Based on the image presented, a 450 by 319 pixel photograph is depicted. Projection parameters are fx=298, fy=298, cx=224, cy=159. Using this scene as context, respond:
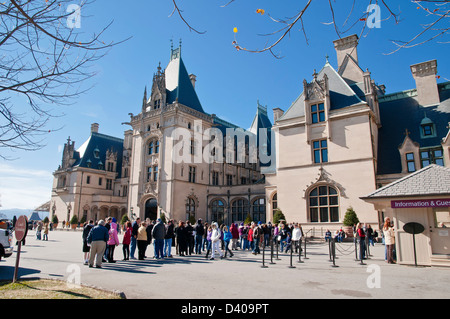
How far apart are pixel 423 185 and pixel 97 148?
50955 mm

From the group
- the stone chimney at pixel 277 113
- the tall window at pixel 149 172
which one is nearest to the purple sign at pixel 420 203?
the stone chimney at pixel 277 113

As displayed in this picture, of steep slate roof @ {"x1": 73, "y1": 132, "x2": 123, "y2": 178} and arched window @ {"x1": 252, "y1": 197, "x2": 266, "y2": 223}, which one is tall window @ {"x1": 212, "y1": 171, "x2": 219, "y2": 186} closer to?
arched window @ {"x1": 252, "y1": 197, "x2": 266, "y2": 223}

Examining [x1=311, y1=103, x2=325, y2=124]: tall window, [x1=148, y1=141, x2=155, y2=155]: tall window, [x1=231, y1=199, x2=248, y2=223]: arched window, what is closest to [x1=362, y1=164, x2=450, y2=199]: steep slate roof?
[x1=311, y1=103, x2=325, y2=124]: tall window

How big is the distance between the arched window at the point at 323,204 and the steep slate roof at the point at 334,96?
711 centimetres

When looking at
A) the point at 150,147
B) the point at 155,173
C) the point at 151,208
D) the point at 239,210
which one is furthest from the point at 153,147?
the point at 239,210

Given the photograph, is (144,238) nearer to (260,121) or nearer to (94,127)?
(260,121)

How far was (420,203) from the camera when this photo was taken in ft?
38.6

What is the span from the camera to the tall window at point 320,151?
25.5 m

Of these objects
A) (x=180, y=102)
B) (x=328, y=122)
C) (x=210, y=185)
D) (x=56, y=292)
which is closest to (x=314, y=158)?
(x=328, y=122)

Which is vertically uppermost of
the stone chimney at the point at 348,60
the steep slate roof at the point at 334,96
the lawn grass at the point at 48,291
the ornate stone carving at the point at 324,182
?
the stone chimney at the point at 348,60

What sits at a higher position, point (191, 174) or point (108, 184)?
point (108, 184)

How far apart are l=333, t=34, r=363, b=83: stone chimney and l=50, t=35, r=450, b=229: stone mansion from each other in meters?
0.10

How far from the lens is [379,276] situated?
30.1 ft

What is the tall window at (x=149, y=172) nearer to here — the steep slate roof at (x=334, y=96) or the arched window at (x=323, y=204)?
the steep slate roof at (x=334, y=96)
